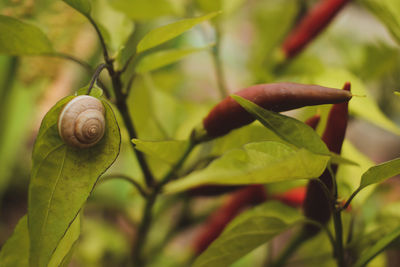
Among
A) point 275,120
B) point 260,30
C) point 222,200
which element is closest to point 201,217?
point 222,200

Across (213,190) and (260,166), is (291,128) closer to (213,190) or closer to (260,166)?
(260,166)

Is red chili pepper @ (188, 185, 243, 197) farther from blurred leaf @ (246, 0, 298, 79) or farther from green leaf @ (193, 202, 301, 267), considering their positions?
blurred leaf @ (246, 0, 298, 79)

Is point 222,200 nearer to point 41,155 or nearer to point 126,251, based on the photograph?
point 126,251

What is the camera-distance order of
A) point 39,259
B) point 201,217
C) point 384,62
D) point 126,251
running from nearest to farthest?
point 39,259 < point 384,62 < point 201,217 < point 126,251

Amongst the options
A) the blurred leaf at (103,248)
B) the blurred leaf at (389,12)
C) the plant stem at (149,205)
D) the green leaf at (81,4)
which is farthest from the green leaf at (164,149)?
the blurred leaf at (103,248)

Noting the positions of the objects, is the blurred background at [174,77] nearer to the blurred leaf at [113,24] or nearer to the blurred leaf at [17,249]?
the blurred leaf at [113,24]

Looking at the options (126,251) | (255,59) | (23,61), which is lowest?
(126,251)

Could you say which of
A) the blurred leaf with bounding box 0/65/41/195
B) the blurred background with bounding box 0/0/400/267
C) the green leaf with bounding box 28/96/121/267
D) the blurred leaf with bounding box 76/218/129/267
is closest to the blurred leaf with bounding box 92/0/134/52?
the blurred background with bounding box 0/0/400/267
